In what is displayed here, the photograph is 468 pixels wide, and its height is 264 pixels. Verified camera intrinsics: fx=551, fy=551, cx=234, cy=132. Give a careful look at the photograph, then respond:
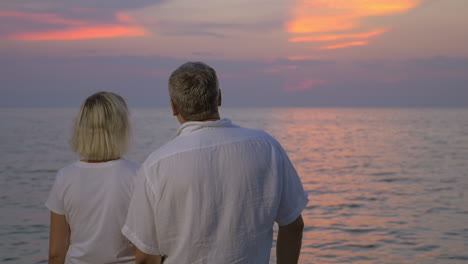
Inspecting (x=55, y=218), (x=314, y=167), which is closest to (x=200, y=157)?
(x=55, y=218)

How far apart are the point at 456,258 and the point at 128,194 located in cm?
815

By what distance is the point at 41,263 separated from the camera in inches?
371

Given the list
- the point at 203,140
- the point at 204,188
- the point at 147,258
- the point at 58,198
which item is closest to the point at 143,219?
the point at 147,258

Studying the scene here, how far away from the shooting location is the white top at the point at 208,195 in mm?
2234

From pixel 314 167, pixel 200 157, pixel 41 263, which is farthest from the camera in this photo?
pixel 314 167

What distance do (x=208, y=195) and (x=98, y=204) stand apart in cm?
102

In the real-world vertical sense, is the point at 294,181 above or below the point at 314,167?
above

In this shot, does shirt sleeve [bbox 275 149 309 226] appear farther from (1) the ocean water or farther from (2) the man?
(1) the ocean water

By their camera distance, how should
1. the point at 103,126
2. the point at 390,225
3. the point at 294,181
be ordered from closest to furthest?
the point at 294,181, the point at 103,126, the point at 390,225

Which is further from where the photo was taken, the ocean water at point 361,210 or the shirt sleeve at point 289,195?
the ocean water at point 361,210

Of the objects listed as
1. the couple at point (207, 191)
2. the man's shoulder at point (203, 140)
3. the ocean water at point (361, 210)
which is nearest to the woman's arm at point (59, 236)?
the couple at point (207, 191)

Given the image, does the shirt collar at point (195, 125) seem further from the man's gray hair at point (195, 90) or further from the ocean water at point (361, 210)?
the ocean water at point (361, 210)

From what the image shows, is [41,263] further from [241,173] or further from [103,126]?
[241,173]

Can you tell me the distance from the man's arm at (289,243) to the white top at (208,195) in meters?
0.25
